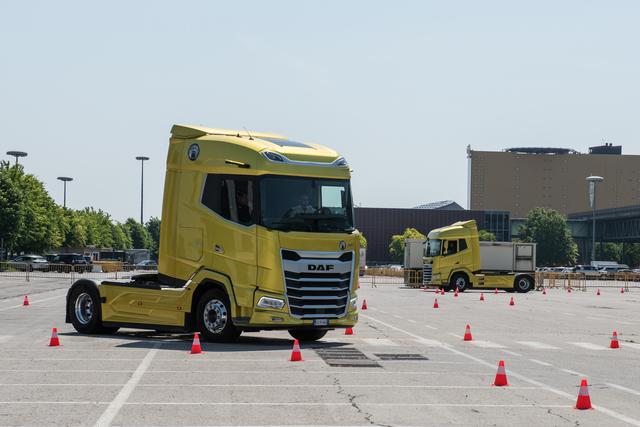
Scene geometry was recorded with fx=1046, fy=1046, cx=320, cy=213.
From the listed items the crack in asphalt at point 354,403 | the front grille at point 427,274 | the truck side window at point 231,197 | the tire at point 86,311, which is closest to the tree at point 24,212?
the front grille at point 427,274

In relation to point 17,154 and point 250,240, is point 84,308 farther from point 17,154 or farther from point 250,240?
point 17,154

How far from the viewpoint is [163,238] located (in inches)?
831

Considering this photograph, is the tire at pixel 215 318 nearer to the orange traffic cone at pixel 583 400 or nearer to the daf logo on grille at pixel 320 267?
the daf logo on grille at pixel 320 267

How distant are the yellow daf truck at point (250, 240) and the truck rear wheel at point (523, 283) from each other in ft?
145

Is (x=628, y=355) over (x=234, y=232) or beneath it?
beneath

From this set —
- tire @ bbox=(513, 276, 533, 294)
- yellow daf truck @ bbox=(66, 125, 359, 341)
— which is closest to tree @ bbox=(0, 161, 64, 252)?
tire @ bbox=(513, 276, 533, 294)

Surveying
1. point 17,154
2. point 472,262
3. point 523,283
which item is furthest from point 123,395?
point 17,154

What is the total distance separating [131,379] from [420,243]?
58309 mm

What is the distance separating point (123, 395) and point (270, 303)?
735 cm

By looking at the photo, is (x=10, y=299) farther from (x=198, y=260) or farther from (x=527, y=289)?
(x=527, y=289)

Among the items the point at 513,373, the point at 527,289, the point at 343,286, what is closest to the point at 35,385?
the point at 513,373

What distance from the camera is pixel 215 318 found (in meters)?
20.0

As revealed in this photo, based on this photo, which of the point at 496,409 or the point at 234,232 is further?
the point at 234,232

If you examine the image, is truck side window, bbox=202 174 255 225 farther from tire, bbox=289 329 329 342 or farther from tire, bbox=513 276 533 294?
tire, bbox=513 276 533 294
